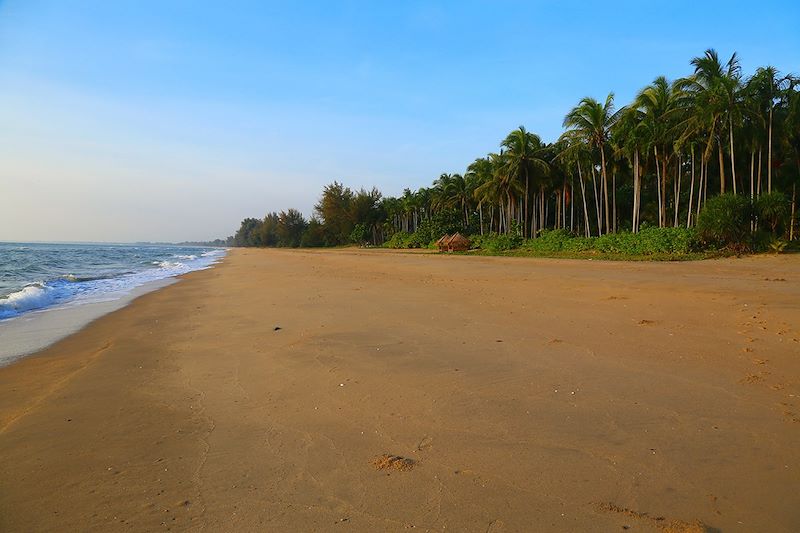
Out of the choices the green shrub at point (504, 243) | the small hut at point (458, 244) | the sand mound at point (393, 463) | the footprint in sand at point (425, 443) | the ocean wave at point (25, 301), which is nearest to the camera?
the sand mound at point (393, 463)

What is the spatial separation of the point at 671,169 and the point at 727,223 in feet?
48.3

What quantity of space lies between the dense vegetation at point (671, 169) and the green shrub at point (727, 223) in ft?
0.15

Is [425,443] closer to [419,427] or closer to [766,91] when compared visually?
[419,427]

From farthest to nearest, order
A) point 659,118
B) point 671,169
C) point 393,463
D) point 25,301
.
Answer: point 671,169, point 659,118, point 25,301, point 393,463

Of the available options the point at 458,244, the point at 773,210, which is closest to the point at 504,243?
the point at 458,244

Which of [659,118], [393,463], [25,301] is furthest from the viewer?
[659,118]

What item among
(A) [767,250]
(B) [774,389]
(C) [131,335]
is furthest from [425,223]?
(B) [774,389]

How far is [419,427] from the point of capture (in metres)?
3.89

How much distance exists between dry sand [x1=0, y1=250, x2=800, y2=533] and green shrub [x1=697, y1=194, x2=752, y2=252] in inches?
A: 622

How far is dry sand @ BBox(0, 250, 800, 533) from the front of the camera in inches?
109

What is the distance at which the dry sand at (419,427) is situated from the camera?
276 cm

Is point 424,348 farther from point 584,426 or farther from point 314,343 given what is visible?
point 584,426

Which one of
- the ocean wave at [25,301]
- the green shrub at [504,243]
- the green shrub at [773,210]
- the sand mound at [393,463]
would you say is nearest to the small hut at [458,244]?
the green shrub at [504,243]

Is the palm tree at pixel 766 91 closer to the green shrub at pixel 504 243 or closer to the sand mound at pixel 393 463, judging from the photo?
the green shrub at pixel 504 243
